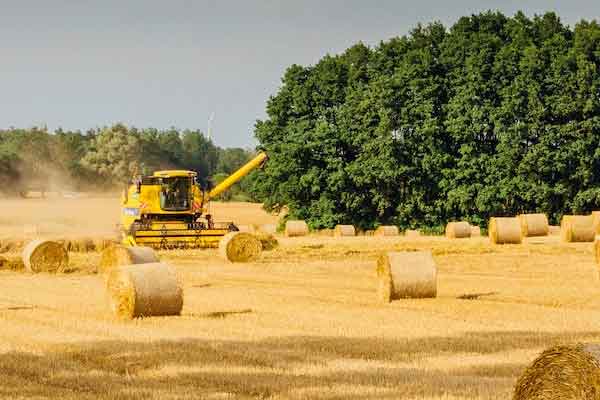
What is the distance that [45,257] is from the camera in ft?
94.5

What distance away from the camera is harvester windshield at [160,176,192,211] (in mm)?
36500

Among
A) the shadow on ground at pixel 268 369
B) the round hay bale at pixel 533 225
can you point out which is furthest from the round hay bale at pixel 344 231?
the shadow on ground at pixel 268 369

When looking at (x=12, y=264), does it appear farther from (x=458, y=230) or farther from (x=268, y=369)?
(x=458, y=230)

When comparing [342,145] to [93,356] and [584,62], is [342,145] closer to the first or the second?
[584,62]

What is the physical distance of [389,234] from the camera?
53.6m

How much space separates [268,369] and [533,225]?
32.0 m

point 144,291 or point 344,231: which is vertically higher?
point 344,231

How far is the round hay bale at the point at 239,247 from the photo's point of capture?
32.0 metres

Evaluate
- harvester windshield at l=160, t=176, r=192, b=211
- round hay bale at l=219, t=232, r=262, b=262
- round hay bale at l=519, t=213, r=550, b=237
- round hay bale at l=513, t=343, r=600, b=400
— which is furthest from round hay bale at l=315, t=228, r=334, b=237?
round hay bale at l=513, t=343, r=600, b=400

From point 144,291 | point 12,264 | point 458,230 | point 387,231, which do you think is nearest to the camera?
point 144,291

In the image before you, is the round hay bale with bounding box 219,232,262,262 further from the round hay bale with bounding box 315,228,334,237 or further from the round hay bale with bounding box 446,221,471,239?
the round hay bale with bounding box 315,228,334,237

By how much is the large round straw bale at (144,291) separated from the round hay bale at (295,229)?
114 ft

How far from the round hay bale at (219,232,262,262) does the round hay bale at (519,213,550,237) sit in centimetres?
1452

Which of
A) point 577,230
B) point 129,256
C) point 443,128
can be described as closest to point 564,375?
point 129,256
